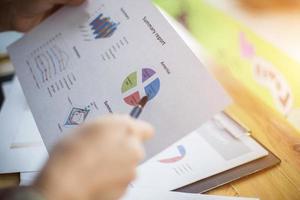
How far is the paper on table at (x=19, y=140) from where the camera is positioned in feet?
2.45

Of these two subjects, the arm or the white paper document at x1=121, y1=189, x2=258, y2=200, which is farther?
the white paper document at x1=121, y1=189, x2=258, y2=200

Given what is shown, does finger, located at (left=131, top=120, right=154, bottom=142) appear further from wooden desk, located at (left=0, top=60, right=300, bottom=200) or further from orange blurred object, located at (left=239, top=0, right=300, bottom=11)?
orange blurred object, located at (left=239, top=0, right=300, bottom=11)

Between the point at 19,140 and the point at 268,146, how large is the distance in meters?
0.50

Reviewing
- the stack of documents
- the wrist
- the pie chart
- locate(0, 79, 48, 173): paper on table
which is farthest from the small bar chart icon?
the wrist

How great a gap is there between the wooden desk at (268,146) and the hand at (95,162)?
0.25m

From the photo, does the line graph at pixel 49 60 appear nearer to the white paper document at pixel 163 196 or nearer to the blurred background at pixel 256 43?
the white paper document at pixel 163 196

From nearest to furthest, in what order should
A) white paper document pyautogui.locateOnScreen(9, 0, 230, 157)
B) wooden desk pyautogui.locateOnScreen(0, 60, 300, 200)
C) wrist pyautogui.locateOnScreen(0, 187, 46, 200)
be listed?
wrist pyautogui.locateOnScreen(0, 187, 46, 200) < white paper document pyautogui.locateOnScreen(9, 0, 230, 157) < wooden desk pyautogui.locateOnScreen(0, 60, 300, 200)

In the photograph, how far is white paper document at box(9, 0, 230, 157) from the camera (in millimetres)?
566

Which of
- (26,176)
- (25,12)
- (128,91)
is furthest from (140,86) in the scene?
(25,12)

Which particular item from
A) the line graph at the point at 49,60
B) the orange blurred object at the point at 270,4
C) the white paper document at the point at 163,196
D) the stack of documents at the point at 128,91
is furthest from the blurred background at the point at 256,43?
the line graph at the point at 49,60

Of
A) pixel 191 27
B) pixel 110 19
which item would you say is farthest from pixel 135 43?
pixel 191 27

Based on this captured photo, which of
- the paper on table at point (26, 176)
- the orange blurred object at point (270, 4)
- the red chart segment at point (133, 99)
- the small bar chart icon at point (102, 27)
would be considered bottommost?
the red chart segment at point (133, 99)

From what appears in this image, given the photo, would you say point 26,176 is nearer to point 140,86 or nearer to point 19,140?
point 19,140

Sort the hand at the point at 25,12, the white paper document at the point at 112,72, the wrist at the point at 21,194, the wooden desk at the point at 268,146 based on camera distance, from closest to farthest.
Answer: the wrist at the point at 21,194, the white paper document at the point at 112,72, the wooden desk at the point at 268,146, the hand at the point at 25,12
